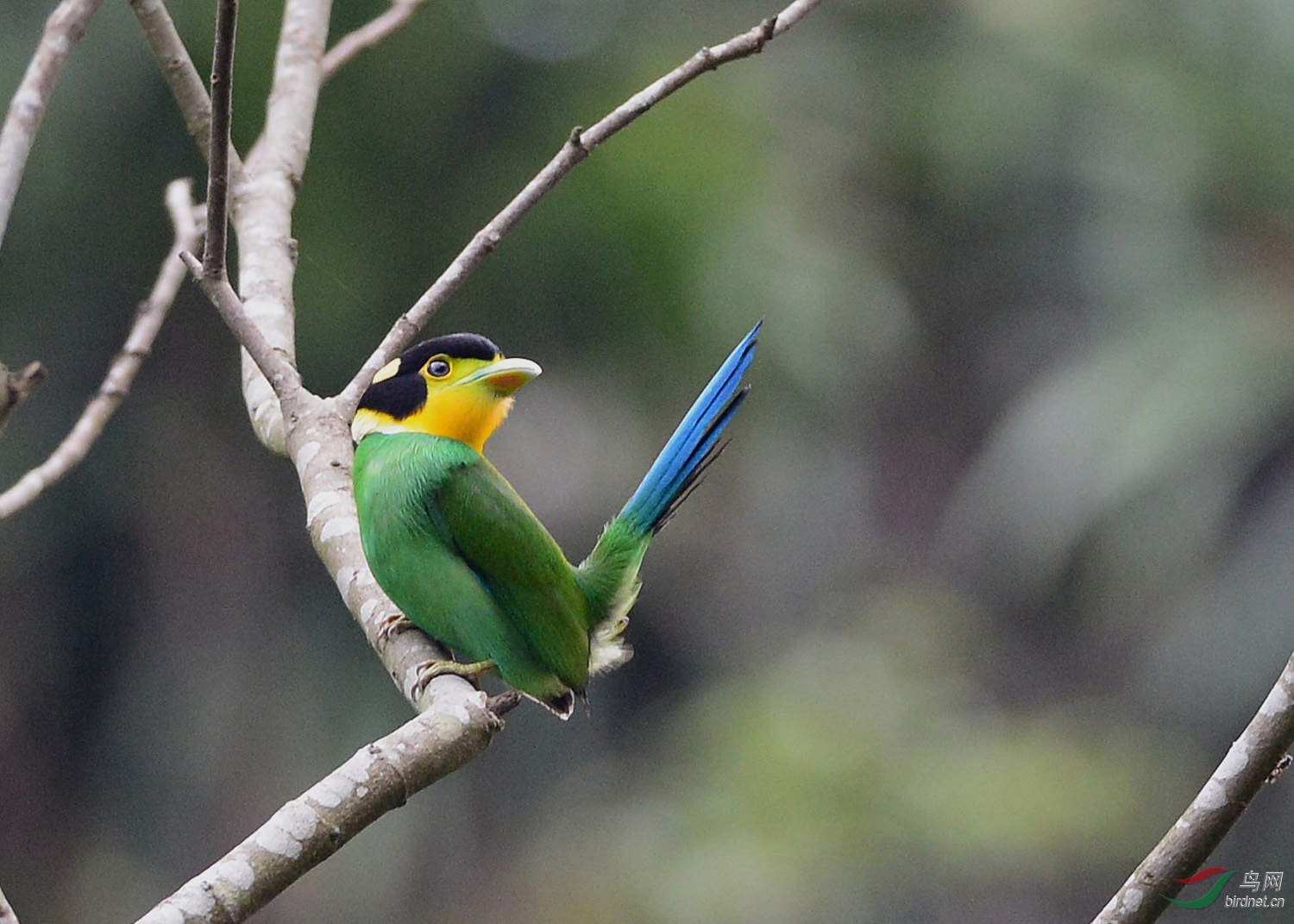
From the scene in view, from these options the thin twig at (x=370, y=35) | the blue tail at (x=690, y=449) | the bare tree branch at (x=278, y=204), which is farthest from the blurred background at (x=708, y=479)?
the blue tail at (x=690, y=449)

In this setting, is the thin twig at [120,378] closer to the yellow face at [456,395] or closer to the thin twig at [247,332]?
the thin twig at [247,332]

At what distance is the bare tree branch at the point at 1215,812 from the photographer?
156cm

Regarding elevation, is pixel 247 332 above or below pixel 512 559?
above

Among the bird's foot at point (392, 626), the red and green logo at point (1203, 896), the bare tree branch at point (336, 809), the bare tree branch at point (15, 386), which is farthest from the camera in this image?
the bird's foot at point (392, 626)

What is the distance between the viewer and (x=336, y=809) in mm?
1612

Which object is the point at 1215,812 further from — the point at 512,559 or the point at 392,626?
the point at 512,559

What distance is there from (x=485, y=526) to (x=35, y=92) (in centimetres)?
93

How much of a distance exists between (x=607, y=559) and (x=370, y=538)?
53 cm

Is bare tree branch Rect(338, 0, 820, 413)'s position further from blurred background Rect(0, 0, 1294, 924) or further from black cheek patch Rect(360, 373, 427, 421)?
blurred background Rect(0, 0, 1294, 924)

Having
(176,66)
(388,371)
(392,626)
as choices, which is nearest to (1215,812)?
(392,626)

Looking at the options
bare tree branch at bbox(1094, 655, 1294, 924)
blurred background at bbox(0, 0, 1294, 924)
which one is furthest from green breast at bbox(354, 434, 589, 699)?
blurred background at bbox(0, 0, 1294, 924)

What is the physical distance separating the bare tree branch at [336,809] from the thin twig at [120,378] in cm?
81

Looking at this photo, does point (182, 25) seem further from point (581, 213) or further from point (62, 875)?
point (62, 875)

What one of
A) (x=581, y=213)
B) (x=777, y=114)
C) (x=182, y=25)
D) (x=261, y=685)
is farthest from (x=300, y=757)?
(x=777, y=114)
